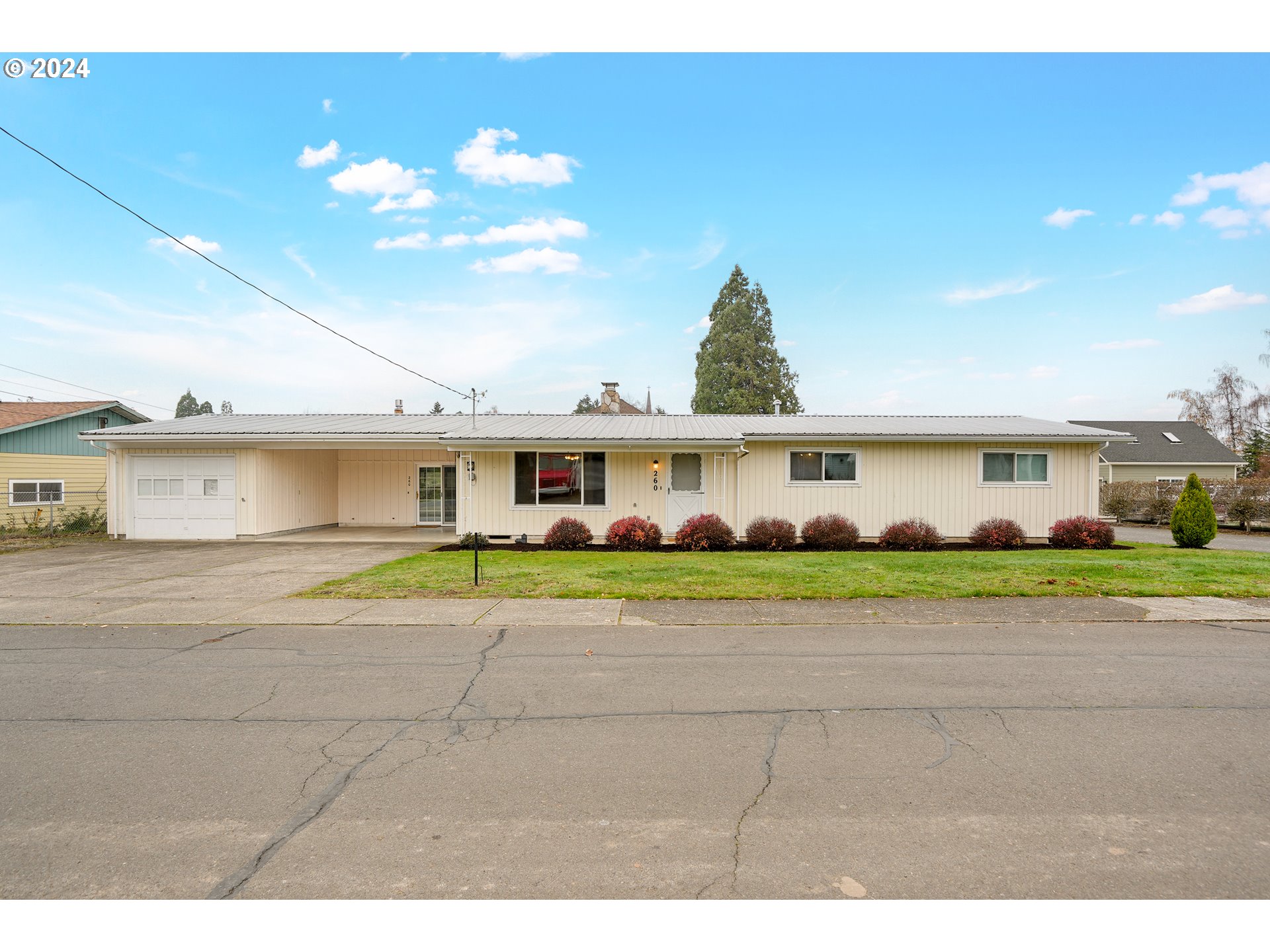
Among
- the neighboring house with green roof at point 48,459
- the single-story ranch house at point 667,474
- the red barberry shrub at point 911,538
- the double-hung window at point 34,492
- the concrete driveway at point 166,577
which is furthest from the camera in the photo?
the double-hung window at point 34,492

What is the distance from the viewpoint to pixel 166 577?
10.9 metres

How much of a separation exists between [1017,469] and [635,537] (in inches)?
401

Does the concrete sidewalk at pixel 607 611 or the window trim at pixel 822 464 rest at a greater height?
the window trim at pixel 822 464

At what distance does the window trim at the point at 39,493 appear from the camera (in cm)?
2062

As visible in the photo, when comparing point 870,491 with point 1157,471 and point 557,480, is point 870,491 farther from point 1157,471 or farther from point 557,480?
point 1157,471

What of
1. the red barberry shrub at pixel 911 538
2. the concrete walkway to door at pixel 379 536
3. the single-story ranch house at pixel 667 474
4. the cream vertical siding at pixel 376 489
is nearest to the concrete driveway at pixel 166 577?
the concrete walkway to door at pixel 379 536

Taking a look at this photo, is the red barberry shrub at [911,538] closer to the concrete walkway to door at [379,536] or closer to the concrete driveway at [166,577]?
the concrete walkway to door at [379,536]

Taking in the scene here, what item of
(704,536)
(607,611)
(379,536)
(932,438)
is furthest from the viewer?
(379,536)

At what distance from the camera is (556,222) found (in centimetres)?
2392

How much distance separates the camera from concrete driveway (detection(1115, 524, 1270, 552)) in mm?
16469

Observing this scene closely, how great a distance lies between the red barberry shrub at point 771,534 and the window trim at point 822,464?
1675 millimetres

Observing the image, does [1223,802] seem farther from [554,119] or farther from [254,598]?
[554,119]

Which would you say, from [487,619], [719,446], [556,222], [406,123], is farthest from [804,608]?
[556,222]

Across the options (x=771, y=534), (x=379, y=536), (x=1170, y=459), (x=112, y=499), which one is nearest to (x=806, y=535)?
(x=771, y=534)
